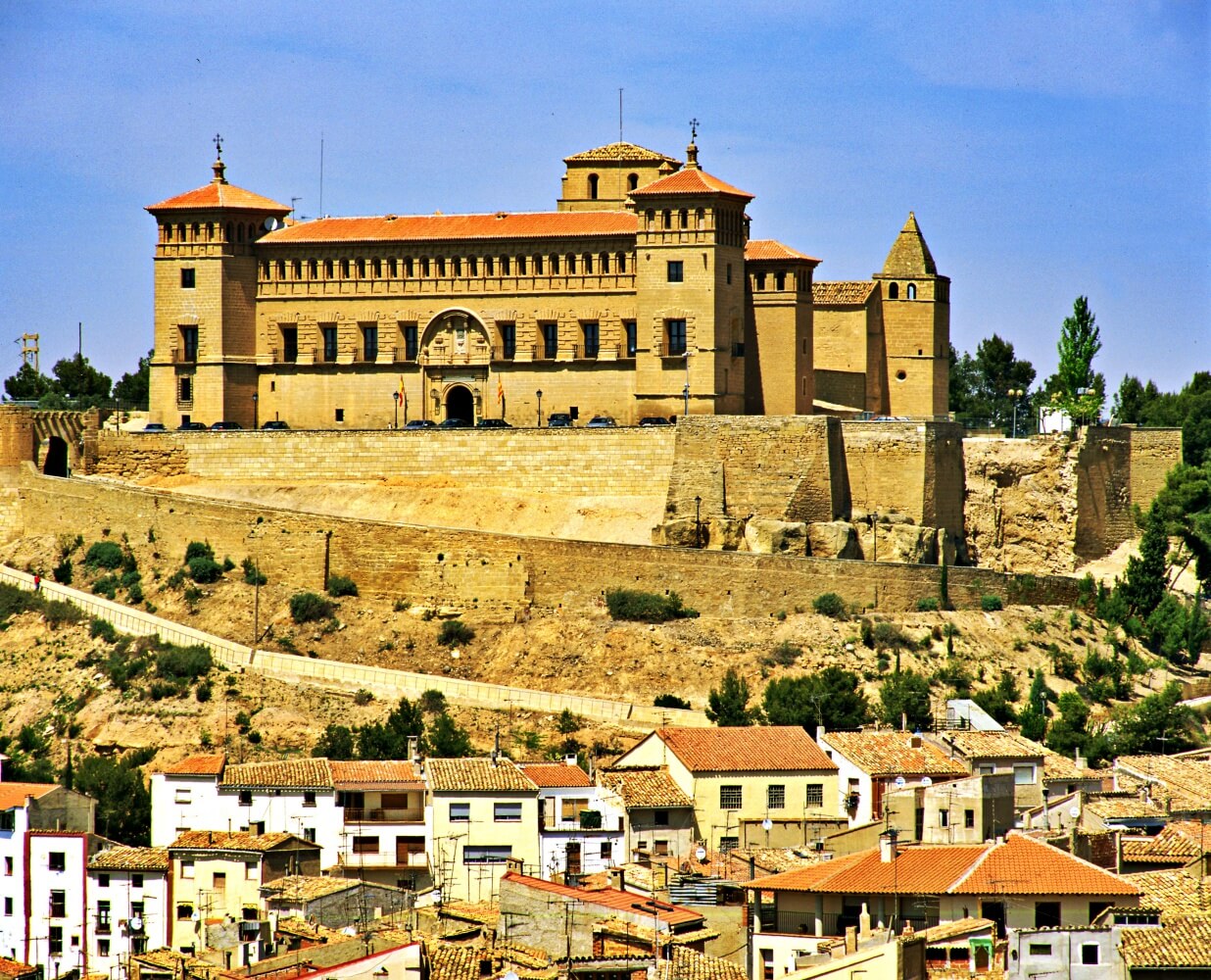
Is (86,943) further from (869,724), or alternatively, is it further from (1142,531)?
(1142,531)

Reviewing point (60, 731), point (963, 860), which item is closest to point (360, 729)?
point (60, 731)

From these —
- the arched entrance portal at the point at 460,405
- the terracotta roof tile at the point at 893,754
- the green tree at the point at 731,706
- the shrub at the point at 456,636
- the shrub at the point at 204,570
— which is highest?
the arched entrance portal at the point at 460,405

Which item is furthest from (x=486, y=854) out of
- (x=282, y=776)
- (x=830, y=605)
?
(x=830, y=605)

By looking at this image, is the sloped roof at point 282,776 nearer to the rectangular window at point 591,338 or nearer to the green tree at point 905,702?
the green tree at point 905,702

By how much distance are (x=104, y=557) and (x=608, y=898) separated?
32.1m

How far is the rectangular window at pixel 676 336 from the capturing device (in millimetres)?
68812

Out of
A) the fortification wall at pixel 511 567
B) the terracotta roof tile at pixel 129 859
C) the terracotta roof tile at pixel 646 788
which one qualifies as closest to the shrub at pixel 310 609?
the fortification wall at pixel 511 567

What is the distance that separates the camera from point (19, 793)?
46750mm

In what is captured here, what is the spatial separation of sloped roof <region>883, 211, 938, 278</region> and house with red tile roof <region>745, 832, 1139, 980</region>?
131 feet

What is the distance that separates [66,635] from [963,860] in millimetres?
34195

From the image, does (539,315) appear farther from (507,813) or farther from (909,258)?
(507,813)

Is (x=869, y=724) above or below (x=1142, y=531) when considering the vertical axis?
below

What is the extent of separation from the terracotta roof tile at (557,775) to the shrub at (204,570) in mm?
20204

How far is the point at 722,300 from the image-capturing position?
225 feet
